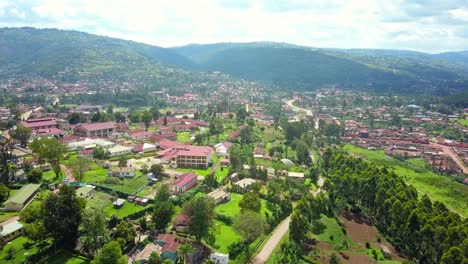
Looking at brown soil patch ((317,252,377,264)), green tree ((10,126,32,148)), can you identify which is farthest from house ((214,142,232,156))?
brown soil patch ((317,252,377,264))

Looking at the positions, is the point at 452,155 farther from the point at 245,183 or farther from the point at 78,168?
the point at 78,168

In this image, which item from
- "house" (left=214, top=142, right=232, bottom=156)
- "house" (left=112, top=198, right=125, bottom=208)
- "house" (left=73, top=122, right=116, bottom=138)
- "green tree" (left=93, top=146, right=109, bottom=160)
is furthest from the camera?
"house" (left=73, top=122, right=116, bottom=138)

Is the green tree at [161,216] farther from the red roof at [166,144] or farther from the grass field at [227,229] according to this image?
the red roof at [166,144]

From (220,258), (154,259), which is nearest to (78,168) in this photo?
(154,259)

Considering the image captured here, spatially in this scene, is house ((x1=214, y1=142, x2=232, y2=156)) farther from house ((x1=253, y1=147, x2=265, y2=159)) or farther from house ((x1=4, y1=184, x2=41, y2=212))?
house ((x1=4, y1=184, x2=41, y2=212))

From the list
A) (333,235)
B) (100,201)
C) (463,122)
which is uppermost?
(100,201)

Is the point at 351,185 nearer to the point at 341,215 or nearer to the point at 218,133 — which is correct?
the point at 341,215
